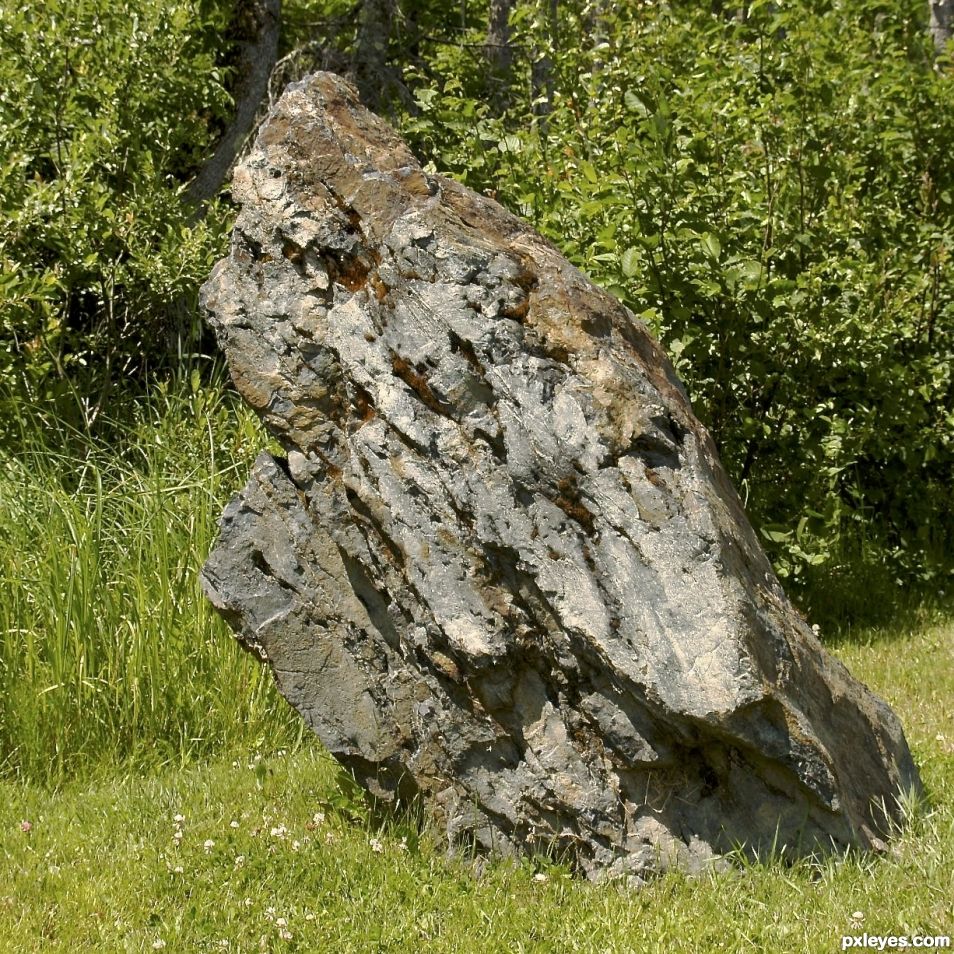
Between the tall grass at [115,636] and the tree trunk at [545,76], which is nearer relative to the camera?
the tall grass at [115,636]

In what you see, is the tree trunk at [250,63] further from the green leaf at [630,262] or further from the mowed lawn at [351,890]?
the mowed lawn at [351,890]

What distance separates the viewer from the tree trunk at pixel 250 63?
10.3 metres

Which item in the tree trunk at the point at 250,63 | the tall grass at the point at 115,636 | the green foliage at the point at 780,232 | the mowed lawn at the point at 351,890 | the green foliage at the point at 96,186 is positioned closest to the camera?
the mowed lawn at the point at 351,890

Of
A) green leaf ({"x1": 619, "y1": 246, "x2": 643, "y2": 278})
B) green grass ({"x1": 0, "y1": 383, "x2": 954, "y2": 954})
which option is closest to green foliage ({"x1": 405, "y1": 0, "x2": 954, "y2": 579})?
A: green leaf ({"x1": 619, "y1": 246, "x2": 643, "y2": 278})

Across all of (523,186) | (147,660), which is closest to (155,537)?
(147,660)

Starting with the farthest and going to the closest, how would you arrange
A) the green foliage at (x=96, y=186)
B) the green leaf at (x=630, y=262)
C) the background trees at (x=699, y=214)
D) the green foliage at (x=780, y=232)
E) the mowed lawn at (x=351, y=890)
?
1. the green foliage at (x=96, y=186)
2. the background trees at (x=699, y=214)
3. the green foliage at (x=780, y=232)
4. the green leaf at (x=630, y=262)
5. the mowed lawn at (x=351, y=890)

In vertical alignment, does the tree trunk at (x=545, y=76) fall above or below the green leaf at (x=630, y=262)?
above

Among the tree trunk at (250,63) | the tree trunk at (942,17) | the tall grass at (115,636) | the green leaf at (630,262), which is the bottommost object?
the tall grass at (115,636)

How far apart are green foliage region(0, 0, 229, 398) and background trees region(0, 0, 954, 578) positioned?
0.02 m

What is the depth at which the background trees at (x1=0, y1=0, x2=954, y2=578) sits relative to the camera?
23.0ft

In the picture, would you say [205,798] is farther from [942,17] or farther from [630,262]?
[942,17]

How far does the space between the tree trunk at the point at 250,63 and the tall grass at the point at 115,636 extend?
4219 mm

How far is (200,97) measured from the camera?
30.3 feet

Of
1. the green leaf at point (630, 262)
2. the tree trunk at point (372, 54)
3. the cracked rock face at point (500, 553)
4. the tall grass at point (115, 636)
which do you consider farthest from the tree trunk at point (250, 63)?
the cracked rock face at point (500, 553)
